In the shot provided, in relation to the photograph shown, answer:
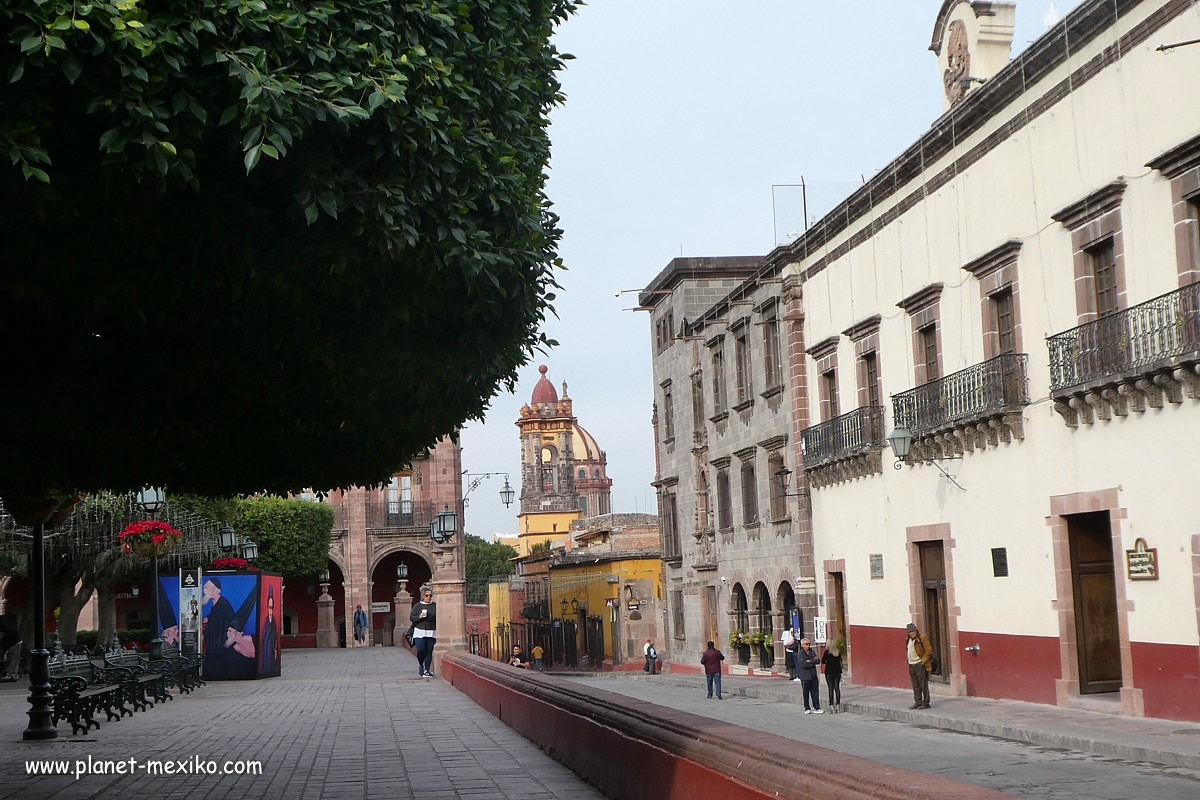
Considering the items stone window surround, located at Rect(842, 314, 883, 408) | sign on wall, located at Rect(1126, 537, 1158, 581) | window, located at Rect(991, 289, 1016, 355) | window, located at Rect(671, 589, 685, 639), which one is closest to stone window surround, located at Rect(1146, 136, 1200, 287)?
sign on wall, located at Rect(1126, 537, 1158, 581)

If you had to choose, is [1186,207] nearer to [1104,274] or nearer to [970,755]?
[1104,274]

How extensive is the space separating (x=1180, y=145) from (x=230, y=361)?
12.3 meters

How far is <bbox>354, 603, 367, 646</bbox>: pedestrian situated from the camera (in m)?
60.5

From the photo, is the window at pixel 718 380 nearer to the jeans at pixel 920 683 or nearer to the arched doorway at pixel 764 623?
the arched doorway at pixel 764 623

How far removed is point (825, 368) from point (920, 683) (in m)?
9.64

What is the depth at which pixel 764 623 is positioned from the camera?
34250 millimetres

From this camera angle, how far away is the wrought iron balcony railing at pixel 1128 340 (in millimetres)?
15656

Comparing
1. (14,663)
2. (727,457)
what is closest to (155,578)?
(14,663)

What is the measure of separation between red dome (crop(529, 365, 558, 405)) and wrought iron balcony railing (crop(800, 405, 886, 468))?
411ft

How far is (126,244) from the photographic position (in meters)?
6.34

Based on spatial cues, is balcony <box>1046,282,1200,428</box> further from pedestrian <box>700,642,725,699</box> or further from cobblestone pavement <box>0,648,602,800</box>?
pedestrian <box>700,642,725,699</box>

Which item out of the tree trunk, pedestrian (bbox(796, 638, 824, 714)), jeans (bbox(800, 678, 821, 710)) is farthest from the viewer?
the tree trunk

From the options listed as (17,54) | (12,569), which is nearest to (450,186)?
(17,54)

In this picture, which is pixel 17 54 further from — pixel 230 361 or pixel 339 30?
pixel 230 361
